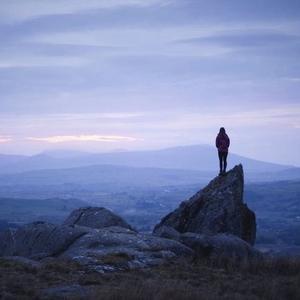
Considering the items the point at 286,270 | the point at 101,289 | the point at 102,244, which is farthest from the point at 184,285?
the point at 102,244

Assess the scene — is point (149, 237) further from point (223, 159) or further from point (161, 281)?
point (223, 159)

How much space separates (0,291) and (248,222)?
18.2m

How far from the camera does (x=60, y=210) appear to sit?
173 m

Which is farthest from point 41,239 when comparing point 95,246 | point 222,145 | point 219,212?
point 222,145

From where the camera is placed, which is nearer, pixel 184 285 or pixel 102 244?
pixel 184 285

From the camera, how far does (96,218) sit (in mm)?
29359

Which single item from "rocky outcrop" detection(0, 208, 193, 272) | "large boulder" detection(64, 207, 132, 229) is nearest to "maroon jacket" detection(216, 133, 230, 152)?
"large boulder" detection(64, 207, 132, 229)

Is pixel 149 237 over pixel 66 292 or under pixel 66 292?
over

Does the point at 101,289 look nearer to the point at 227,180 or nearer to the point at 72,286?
the point at 72,286

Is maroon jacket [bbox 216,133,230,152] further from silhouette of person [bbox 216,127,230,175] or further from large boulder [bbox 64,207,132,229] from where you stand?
large boulder [bbox 64,207,132,229]

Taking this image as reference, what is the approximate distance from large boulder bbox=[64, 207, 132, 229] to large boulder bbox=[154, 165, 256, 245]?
2.34m

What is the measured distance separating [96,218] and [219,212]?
7.33m

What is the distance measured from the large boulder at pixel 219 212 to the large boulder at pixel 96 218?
2336 mm

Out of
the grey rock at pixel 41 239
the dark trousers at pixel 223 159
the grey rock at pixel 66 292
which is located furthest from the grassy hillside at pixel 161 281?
the dark trousers at pixel 223 159
